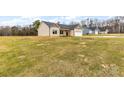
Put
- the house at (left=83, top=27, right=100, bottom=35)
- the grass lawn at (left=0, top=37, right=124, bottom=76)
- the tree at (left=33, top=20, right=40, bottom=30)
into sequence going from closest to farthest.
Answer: the grass lawn at (left=0, top=37, right=124, bottom=76), the tree at (left=33, top=20, right=40, bottom=30), the house at (left=83, top=27, right=100, bottom=35)

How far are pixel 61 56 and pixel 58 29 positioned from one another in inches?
18.0

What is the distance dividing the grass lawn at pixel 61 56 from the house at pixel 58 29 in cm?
9

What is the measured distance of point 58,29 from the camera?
4012mm

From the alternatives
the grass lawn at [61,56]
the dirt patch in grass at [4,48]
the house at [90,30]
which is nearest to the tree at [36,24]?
the grass lawn at [61,56]

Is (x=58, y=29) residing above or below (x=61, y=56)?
above

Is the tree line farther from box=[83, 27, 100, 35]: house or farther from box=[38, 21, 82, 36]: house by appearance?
box=[83, 27, 100, 35]: house

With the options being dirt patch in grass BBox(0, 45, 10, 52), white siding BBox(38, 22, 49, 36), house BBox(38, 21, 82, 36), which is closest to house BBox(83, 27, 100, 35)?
house BBox(38, 21, 82, 36)

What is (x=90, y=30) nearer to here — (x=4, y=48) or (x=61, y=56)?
(x=61, y=56)

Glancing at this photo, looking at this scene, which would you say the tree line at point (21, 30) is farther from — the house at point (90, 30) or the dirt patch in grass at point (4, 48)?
the house at point (90, 30)

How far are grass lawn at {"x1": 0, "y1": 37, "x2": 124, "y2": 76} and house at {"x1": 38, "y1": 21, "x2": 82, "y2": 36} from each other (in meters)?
0.09

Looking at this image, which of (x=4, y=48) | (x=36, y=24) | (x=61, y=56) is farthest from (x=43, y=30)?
(x=4, y=48)

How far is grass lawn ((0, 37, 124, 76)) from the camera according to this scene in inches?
149
